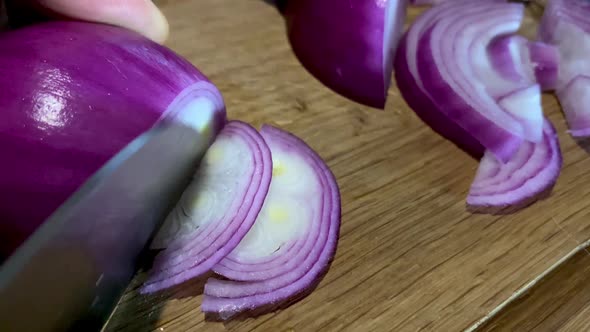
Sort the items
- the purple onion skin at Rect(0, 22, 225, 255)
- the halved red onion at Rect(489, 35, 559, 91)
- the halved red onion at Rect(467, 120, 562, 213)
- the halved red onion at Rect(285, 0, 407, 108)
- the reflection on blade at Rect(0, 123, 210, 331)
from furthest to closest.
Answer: the halved red onion at Rect(489, 35, 559, 91) < the halved red onion at Rect(285, 0, 407, 108) < the halved red onion at Rect(467, 120, 562, 213) < the purple onion skin at Rect(0, 22, 225, 255) < the reflection on blade at Rect(0, 123, 210, 331)

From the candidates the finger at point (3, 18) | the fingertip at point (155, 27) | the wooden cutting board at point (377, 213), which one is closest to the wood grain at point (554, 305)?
the wooden cutting board at point (377, 213)

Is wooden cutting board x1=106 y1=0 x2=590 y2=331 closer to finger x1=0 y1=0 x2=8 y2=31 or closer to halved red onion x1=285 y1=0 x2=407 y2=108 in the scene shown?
halved red onion x1=285 y1=0 x2=407 y2=108

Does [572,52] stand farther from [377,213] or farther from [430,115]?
[377,213]

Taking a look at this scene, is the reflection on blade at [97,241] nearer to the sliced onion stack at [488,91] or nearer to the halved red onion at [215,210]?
the halved red onion at [215,210]

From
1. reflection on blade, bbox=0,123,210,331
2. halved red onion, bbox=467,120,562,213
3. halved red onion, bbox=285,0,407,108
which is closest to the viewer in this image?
reflection on blade, bbox=0,123,210,331

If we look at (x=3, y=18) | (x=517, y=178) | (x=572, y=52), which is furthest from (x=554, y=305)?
(x=3, y=18)

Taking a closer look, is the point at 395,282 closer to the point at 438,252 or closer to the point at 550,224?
the point at 438,252

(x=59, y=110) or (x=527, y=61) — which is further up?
(x=59, y=110)

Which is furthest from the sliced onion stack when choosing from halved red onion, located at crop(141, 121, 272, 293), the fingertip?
the fingertip
